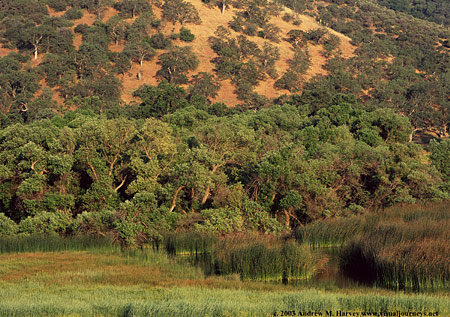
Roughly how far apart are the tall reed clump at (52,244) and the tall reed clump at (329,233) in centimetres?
927

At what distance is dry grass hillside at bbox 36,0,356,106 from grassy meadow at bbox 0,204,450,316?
169ft

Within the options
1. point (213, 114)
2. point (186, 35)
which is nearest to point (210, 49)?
point (186, 35)

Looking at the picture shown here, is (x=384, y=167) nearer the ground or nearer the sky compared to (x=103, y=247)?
nearer the sky

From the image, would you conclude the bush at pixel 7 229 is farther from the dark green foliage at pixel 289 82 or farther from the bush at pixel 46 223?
the dark green foliage at pixel 289 82

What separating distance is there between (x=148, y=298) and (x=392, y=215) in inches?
642

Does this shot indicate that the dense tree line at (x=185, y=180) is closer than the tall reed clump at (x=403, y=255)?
No

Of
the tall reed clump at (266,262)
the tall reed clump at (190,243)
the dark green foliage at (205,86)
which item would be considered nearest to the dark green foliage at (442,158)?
the tall reed clump at (190,243)

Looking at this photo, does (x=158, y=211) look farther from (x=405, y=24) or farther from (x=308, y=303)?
(x=405, y=24)

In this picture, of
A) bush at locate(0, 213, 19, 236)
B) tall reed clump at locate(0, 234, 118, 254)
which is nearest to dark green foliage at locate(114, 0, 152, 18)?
bush at locate(0, 213, 19, 236)

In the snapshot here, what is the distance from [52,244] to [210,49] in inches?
2753

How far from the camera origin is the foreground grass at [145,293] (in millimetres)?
14320

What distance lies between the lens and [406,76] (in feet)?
281

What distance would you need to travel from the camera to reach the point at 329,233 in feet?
86.9

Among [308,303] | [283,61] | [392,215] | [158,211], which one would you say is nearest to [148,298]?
[308,303]
